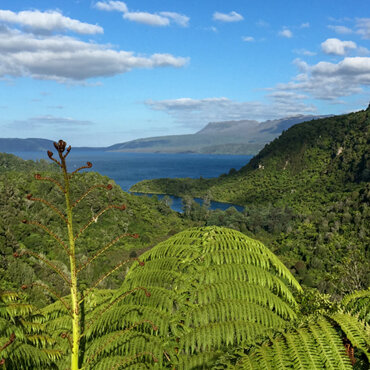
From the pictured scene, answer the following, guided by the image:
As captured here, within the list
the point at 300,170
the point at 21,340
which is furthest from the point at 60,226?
the point at 300,170

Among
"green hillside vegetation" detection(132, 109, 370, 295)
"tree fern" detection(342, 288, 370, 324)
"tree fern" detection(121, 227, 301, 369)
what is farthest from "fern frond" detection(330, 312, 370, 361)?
"green hillside vegetation" detection(132, 109, 370, 295)

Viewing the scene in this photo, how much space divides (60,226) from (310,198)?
259 ft

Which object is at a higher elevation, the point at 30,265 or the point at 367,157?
the point at 367,157

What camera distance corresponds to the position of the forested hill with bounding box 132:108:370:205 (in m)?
118

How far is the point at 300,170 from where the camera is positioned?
463 ft

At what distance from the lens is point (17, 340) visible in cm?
301

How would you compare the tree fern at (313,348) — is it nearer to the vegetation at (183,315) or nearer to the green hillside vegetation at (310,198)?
the vegetation at (183,315)

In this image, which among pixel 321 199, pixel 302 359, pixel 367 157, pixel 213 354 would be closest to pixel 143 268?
pixel 213 354

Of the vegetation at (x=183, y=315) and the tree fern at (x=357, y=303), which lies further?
the tree fern at (x=357, y=303)

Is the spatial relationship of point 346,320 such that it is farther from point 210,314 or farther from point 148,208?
point 148,208

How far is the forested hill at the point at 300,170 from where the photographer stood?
117688 millimetres

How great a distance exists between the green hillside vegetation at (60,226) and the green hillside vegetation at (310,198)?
44.7 feet

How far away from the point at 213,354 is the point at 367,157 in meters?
125

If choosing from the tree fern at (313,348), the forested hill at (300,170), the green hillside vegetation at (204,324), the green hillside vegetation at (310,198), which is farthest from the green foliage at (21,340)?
the forested hill at (300,170)
